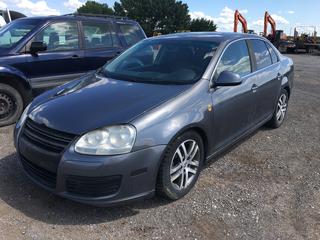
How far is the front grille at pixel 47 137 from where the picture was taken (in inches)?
126

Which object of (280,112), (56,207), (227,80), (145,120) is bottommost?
(56,207)

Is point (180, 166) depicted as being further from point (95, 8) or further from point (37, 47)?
point (95, 8)

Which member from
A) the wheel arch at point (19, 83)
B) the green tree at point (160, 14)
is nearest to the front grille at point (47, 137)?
the wheel arch at point (19, 83)

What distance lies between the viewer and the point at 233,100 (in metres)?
4.30

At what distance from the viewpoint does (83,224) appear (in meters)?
3.27

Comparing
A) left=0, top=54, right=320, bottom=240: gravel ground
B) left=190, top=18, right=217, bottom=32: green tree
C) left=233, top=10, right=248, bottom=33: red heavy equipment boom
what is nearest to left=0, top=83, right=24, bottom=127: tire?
left=0, top=54, right=320, bottom=240: gravel ground

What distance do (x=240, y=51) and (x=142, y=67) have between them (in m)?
1.29

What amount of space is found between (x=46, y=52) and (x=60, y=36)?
44cm

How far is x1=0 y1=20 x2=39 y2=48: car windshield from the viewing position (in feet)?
20.2

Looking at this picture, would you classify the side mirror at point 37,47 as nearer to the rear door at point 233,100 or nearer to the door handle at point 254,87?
the rear door at point 233,100

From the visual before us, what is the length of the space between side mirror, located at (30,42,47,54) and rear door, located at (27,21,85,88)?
0.07m

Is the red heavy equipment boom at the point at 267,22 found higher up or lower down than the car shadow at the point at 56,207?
higher up

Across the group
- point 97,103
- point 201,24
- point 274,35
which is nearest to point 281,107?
point 97,103

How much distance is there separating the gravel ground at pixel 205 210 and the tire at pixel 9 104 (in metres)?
1.27
